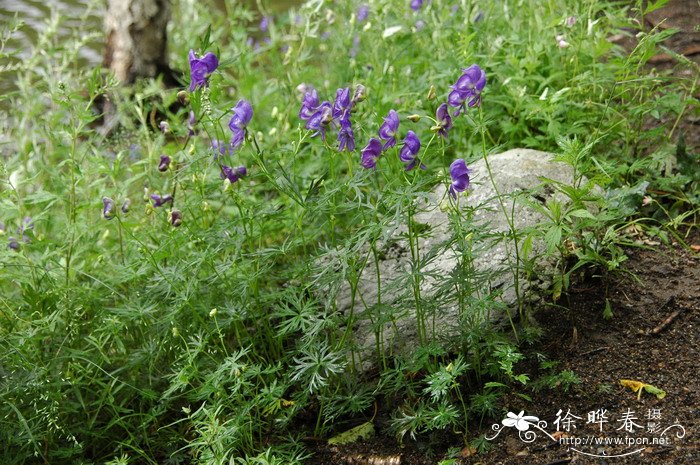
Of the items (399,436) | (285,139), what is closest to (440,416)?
(399,436)

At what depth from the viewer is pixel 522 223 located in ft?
10.1

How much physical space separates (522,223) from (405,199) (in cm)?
77

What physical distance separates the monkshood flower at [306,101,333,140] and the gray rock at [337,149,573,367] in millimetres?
Answer: 399

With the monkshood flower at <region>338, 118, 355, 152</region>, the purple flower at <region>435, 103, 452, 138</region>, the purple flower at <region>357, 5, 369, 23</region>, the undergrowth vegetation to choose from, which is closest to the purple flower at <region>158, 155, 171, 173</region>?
the undergrowth vegetation

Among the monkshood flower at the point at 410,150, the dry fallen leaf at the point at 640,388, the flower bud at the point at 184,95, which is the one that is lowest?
the dry fallen leaf at the point at 640,388

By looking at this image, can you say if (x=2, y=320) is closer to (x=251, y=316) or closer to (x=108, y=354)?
(x=108, y=354)

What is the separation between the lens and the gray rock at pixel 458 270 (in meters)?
2.58

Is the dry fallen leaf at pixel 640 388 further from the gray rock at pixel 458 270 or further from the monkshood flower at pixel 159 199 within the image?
the monkshood flower at pixel 159 199

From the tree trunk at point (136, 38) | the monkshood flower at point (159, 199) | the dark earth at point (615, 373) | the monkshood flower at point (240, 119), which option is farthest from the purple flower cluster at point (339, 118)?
the tree trunk at point (136, 38)

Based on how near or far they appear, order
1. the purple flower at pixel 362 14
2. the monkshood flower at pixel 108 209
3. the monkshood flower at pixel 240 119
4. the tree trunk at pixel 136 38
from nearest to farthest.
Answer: the monkshood flower at pixel 240 119 → the monkshood flower at pixel 108 209 → the purple flower at pixel 362 14 → the tree trunk at pixel 136 38

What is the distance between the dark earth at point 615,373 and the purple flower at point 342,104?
997 millimetres

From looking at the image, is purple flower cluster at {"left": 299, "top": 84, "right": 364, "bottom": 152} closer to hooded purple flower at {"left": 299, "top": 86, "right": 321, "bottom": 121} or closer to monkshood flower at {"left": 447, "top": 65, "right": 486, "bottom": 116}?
hooded purple flower at {"left": 299, "top": 86, "right": 321, "bottom": 121}

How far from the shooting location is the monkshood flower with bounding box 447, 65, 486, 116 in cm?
256

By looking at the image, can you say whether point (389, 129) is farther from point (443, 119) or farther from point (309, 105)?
point (309, 105)
